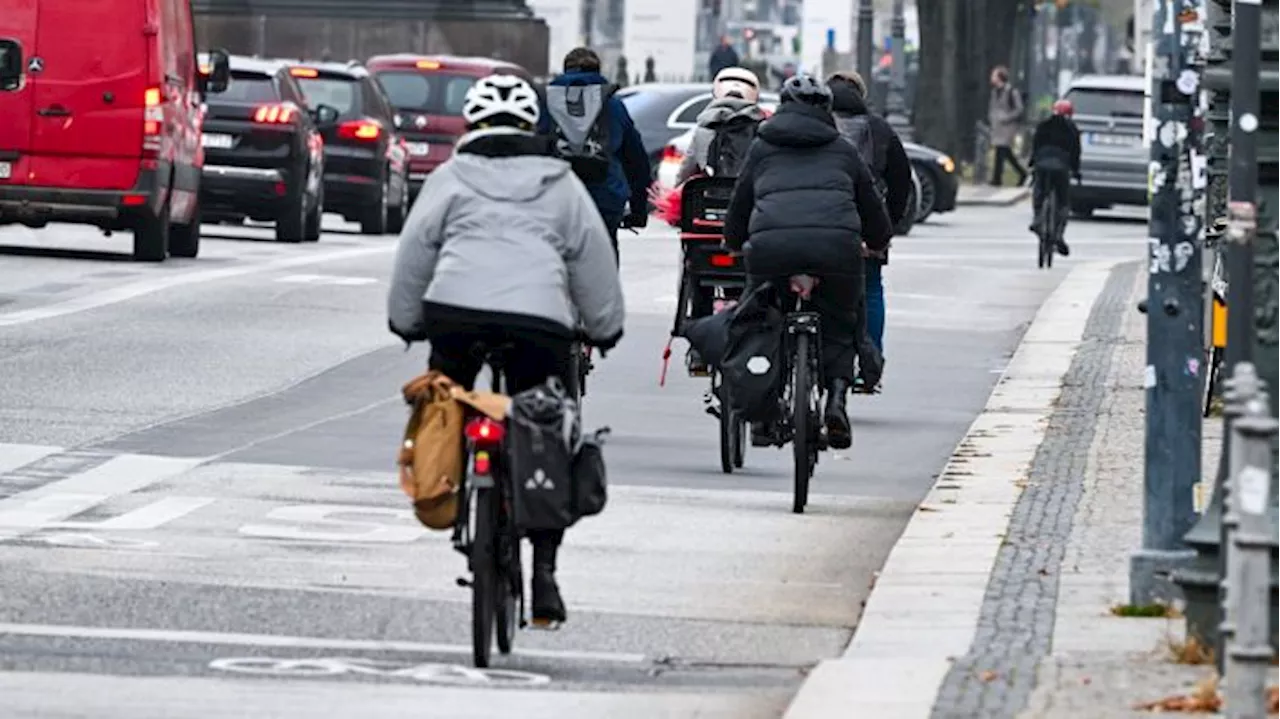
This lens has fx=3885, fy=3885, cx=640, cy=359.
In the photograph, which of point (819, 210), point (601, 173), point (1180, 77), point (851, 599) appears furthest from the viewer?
point (819, 210)

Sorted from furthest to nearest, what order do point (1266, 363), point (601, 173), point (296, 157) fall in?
point (296, 157) → point (601, 173) → point (1266, 363)

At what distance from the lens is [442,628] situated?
34.9 ft

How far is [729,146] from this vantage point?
59.1 feet

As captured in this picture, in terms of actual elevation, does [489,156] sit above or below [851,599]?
above

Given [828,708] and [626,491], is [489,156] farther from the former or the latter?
[626,491]

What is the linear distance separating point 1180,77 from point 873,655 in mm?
1830

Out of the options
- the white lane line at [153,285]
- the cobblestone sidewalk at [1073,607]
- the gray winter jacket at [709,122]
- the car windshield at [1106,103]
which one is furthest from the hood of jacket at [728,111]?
the car windshield at [1106,103]

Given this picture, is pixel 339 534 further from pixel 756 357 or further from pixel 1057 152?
pixel 1057 152

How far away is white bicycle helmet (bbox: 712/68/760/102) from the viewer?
A: 18.5 metres

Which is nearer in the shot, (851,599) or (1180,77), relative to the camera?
(1180,77)

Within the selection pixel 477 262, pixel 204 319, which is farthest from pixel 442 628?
pixel 204 319

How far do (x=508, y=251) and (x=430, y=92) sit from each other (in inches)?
1260

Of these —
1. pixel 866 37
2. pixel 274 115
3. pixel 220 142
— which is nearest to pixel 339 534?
pixel 274 115

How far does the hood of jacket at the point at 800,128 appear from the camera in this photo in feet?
46.9
